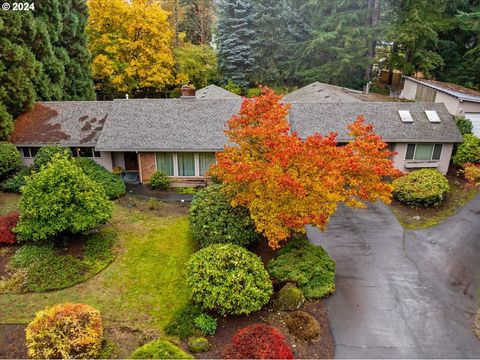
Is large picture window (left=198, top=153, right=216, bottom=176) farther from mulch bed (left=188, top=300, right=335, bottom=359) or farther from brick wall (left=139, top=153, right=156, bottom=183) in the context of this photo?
mulch bed (left=188, top=300, right=335, bottom=359)

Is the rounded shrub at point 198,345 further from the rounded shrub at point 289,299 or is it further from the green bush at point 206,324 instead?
the rounded shrub at point 289,299

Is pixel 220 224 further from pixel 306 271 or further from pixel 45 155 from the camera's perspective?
pixel 45 155

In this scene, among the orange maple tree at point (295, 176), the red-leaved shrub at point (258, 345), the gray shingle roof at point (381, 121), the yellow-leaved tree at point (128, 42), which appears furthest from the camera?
the yellow-leaved tree at point (128, 42)

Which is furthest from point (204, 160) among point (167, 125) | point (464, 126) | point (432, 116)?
point (464, 126)

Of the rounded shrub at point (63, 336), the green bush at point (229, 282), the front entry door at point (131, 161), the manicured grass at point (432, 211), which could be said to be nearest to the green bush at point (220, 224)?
the green bush at point (229, 282)

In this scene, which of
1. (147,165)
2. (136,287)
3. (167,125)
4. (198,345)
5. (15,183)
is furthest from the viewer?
→ (167,125)

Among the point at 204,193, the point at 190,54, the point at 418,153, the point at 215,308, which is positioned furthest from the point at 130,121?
the point at 190,54

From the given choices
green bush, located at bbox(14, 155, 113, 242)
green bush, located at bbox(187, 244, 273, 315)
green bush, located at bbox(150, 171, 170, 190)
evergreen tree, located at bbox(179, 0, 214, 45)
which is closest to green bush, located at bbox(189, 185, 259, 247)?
green bush, located at bbox(187, 244, 273, 315)
